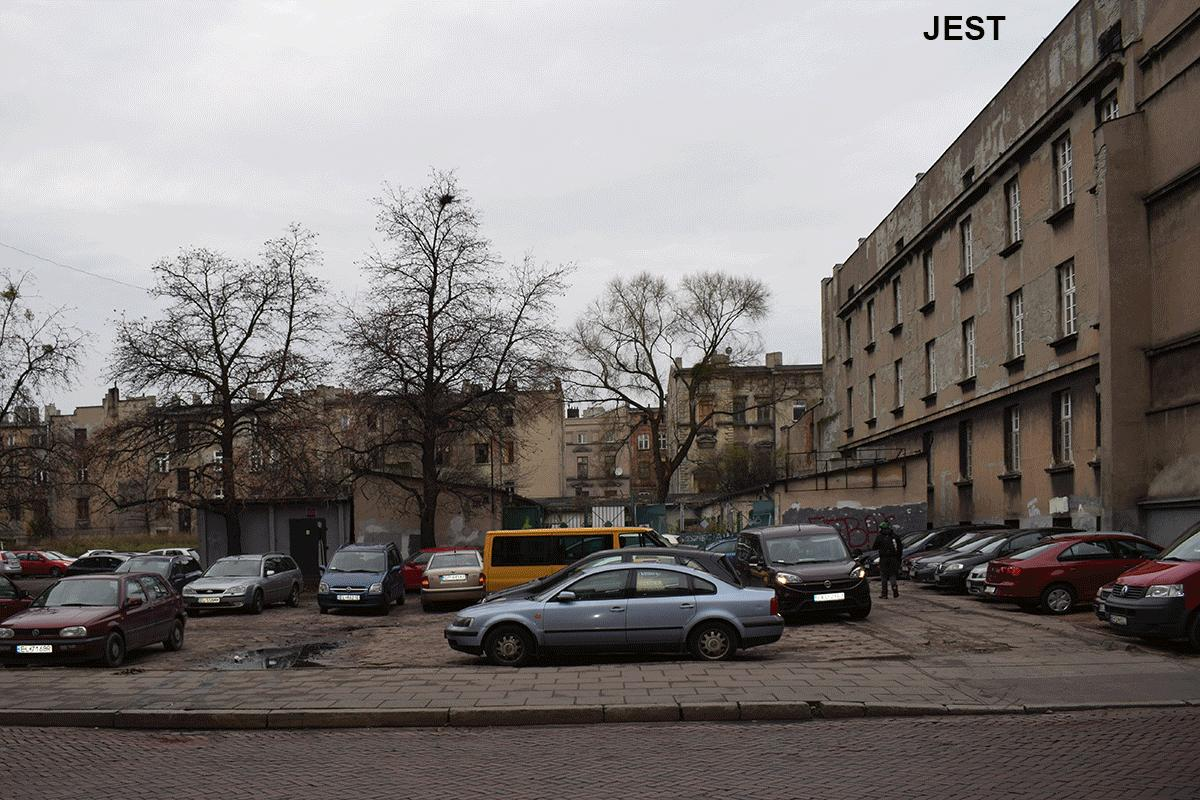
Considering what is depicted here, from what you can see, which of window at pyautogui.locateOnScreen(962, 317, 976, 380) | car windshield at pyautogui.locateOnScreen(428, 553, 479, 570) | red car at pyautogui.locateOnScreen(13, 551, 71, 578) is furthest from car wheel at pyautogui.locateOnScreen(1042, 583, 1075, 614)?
red car at pyautogui.locateOnScreen(13, 551, 71, 578)

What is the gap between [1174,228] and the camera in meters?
24.4

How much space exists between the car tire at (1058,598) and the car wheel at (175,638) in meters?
15.8

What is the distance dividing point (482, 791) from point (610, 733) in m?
3.03

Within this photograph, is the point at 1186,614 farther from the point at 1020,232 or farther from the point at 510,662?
the point at 1020,232

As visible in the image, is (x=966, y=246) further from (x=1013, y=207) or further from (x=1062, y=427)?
(x=1062, y=427)

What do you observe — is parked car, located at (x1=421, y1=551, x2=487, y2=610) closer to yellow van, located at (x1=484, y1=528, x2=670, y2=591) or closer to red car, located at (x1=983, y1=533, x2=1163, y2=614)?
yellow van, located at (x1=484, y1=528, x2=670, y2=591)

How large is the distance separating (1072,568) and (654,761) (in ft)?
46.8

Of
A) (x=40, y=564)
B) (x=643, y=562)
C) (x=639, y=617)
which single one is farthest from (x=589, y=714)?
(x=40, y=564)

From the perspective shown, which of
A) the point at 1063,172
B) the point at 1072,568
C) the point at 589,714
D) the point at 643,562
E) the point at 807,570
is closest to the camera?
the point at 589,714

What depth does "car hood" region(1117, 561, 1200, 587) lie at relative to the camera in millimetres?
15328

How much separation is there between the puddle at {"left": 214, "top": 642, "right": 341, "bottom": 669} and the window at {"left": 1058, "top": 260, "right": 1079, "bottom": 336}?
19914mm

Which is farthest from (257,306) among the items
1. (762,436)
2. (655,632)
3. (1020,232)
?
(762,436)

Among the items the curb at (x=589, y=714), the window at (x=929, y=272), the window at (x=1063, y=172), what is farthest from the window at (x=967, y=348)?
the curb at (x=589, y=714)

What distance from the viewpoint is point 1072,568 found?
69.9 feet
